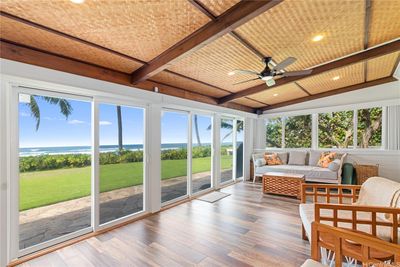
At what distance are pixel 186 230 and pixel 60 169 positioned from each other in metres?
2.01

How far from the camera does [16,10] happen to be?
5.49 ft

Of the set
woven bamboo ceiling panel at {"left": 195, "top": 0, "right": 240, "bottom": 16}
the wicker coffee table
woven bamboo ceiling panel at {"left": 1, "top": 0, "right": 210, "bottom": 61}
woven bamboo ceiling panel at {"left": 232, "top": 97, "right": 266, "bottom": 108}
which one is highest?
woven bamboo ceiling panel at {"left": 195, "top": 0, "right": 240, "bottom": 16}

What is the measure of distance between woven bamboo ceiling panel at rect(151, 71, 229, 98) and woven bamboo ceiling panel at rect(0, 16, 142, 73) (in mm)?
606

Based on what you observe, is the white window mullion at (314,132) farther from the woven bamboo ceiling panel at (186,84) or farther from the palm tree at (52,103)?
the palm tree at (52,103)

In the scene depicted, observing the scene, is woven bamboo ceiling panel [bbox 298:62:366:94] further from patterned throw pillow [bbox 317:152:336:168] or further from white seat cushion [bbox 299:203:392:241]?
white seat cushion [bbox 299:203:392:241]

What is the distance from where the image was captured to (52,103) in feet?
8.75

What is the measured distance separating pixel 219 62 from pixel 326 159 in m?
4.26

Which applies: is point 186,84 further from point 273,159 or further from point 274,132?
point 274,132

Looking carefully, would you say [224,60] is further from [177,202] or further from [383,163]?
[383,163]

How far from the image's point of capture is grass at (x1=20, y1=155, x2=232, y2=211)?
2504 millimetres

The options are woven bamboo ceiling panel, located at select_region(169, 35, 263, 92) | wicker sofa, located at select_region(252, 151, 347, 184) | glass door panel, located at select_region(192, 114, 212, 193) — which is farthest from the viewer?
wicker sofa, located at select_region(252, 151, 347, 184)

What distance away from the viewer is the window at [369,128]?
5.20 meters

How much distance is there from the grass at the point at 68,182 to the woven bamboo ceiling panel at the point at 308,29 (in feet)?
9.23

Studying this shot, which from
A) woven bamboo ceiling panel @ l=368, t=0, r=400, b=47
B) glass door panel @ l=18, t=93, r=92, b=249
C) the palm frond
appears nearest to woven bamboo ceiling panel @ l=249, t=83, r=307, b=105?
woven bamboo ceiling panel @ l=368, t=0, r=400, b=47
